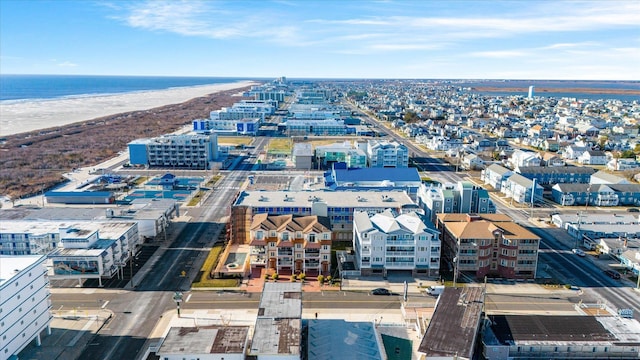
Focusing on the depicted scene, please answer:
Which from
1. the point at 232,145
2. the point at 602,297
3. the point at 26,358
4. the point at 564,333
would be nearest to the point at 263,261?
the point at 26,358

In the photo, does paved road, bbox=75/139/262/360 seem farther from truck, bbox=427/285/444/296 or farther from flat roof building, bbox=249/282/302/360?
truck, bbox=427/285/444/296

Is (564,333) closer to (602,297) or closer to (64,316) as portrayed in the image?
(602,297)

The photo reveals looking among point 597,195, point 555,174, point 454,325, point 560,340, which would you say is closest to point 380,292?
point 454,325

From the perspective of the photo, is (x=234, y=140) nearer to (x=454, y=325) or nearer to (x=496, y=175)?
(x=496, y=175)

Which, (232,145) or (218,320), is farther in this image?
(232,145)

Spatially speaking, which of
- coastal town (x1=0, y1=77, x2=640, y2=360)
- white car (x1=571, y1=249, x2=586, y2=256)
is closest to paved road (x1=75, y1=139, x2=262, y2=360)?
coastal town (x1=0, y1=77, x2=640, y2=360)

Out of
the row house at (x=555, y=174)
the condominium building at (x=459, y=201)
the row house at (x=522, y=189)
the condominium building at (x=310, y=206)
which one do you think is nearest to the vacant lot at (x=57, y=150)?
the condominium building at (x=310, y=206)

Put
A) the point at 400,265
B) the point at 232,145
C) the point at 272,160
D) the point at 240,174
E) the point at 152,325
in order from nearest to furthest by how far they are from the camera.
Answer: the point at 152,325 < the point at 400,265 < the point at 240,174 < the point at 272,160 < the point at 232,145

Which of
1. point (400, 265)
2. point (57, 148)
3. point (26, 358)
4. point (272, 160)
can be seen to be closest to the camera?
point (26, 358)
